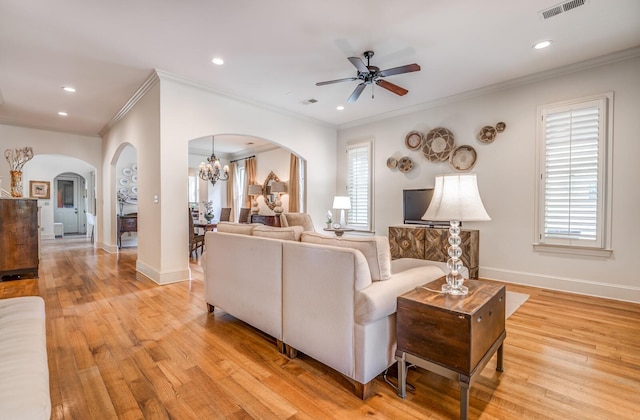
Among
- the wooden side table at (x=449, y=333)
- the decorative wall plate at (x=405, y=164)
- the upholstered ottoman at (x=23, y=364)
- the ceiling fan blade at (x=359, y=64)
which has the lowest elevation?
the wooden side table at (x=449, y=333)

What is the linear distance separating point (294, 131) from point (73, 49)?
3.46m

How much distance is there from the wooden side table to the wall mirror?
692cm

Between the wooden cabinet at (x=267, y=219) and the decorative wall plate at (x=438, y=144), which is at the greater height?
the decorative wall plate at (x=438, y=144)

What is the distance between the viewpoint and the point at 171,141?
422 cm

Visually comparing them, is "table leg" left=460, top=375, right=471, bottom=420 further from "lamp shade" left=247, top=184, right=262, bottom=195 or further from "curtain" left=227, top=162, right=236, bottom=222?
"curtain" left=227, top=162, right=236, bottom=222

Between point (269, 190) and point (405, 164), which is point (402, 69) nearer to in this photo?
point (405, 164)

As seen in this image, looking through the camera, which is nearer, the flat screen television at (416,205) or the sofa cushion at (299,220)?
the flat screen television at (416,205)

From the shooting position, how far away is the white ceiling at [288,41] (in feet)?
9.04

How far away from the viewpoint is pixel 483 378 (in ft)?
6.45

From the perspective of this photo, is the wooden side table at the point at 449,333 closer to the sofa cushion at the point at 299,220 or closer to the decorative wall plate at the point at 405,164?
the sofa cushion at the point at 299,220

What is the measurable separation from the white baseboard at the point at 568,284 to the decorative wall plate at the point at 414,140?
2369 millimetres

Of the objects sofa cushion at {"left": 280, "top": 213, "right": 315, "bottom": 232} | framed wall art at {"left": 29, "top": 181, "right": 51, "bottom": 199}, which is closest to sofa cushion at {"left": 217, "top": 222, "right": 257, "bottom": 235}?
sofa cushion at {"left": 280, "top": 213, "right": 315, "bottom": 232}

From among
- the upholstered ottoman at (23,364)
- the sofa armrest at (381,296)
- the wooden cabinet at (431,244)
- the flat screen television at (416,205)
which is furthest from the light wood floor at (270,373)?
the flat screen television at (416,205)

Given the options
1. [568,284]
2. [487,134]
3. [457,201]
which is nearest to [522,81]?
[487,134]
